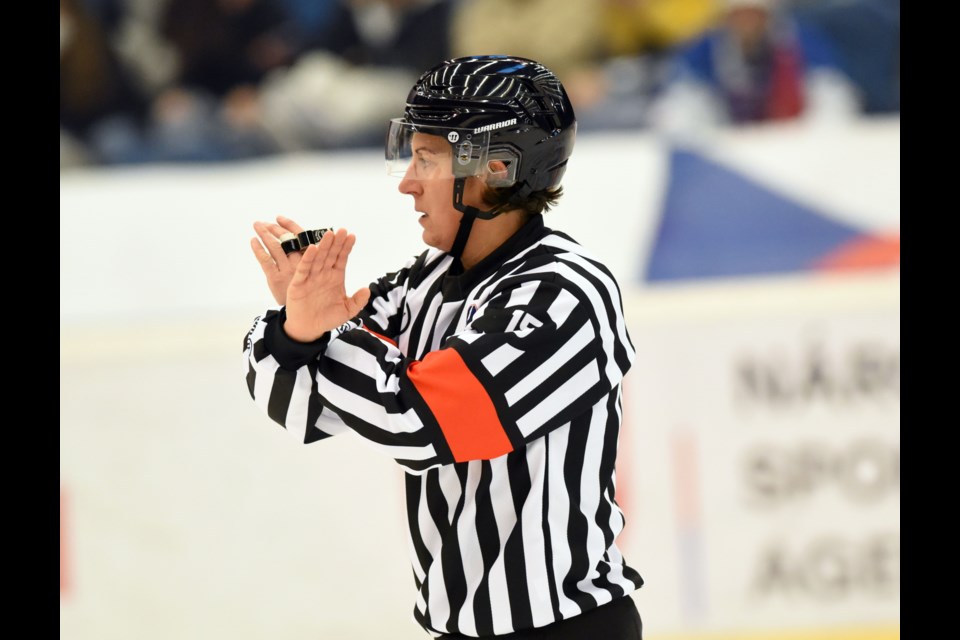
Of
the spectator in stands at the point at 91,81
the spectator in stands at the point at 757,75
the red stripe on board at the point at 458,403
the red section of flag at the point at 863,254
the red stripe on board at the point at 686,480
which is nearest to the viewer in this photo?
the red stripe on board at the point at 458,403

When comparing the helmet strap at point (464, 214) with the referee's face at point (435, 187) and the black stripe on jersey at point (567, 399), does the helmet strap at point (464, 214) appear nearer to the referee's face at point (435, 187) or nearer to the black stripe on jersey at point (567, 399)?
the referee's face at point (435, 187)

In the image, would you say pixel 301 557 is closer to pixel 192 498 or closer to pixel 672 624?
pixel 192 498

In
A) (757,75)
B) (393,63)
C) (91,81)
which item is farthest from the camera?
(91,81)

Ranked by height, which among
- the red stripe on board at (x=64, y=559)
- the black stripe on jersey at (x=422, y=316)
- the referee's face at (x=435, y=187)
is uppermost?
the referee's face at (x=435, y=187)

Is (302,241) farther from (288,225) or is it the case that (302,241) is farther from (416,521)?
(416,521)

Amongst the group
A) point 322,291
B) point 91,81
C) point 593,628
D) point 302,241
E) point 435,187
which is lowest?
point 593,628

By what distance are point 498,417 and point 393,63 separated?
15.6 feet

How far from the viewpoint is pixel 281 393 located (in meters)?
2.28

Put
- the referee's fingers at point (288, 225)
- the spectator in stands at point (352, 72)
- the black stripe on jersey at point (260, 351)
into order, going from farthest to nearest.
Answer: the spectator in stands at point (352, 72) → the referee's fingers at point (288, 225) → the black stripe on jersey at point (260, 351)

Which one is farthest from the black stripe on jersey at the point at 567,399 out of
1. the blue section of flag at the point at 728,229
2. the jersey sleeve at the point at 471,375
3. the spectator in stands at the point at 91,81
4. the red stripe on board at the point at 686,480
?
the spectator in stands at the point at 91,81

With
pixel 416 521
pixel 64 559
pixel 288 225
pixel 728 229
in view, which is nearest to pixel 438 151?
pixel 288 225

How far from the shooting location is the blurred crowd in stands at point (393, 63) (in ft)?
20.9

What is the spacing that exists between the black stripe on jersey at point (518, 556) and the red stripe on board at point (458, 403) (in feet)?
0.43
